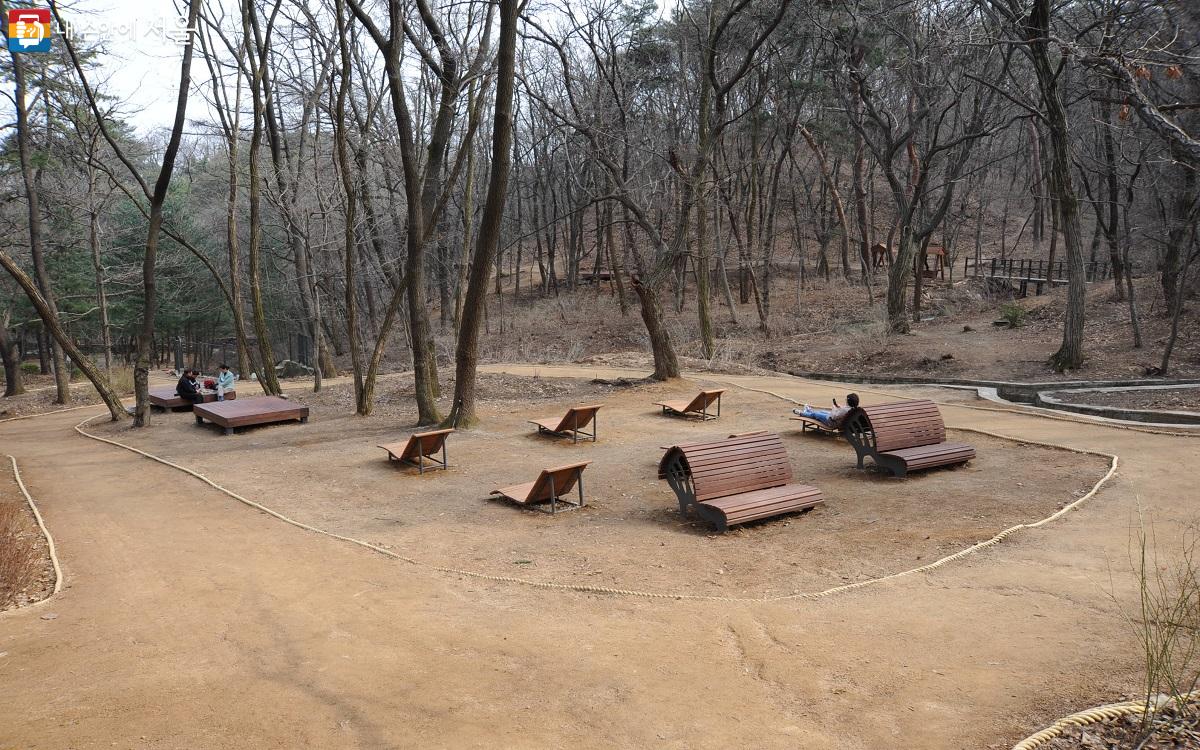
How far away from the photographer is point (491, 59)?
759 inches

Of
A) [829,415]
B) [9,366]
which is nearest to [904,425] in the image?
[829,415]

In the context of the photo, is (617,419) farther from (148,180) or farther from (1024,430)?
(148,180)

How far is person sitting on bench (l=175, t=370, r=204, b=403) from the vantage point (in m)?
18.7

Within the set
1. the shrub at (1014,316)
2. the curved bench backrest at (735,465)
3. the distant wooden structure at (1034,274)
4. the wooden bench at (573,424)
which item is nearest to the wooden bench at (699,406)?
the wooden bench at (573,424)

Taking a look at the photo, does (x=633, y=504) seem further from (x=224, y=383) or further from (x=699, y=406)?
(x=224, y=383)

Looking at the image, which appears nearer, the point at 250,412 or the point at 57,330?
the point at 57,330

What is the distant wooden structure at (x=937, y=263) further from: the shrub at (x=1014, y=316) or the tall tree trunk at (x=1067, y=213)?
the tall tree trunk at (x=1067, y=213)

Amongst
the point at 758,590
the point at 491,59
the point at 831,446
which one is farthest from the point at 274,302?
the point at 758,590

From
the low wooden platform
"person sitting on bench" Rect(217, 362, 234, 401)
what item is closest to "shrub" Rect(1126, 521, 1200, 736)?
the low wooden platform

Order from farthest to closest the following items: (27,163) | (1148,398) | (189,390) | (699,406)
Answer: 1. (27,163)
2. (189,390)
3. (699,406)
4. (1148,398)

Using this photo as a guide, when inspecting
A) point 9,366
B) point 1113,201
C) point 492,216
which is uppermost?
point 1113,201

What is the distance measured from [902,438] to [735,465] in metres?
2.57

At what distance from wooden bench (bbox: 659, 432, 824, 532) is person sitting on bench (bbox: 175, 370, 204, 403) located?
1441 centimetres

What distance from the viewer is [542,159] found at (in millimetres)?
45312
